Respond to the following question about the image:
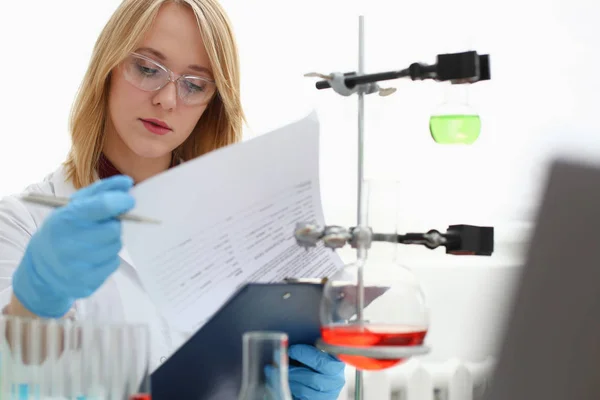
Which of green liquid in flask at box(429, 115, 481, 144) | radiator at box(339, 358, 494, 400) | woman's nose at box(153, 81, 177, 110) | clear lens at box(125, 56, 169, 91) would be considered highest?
clear lens at box(125, 56, 169, 91)

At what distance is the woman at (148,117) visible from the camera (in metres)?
1.54

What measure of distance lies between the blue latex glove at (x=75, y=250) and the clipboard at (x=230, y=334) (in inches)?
6.2

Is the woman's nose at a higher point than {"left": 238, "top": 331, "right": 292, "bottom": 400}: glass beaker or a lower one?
higher

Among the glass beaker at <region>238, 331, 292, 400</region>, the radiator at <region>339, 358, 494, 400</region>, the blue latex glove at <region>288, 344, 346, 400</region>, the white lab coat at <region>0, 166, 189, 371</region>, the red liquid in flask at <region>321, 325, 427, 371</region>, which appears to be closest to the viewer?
the glass beaker at <region>238, 331, 292, 400</region>

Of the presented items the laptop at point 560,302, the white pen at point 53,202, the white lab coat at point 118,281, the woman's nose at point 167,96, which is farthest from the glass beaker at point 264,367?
the woman's nose at point 167,96

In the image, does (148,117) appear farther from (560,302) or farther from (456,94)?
(560,302)

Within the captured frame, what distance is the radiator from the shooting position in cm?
275


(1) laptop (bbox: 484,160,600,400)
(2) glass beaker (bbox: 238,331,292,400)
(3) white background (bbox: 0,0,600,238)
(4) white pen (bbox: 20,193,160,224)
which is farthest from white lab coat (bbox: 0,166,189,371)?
(3) white background (bbox: 0,0,600,238)

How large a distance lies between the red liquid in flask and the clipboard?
0.15ft

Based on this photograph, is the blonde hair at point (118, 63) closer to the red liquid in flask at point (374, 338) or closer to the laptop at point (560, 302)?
the red liquid in flask at point (374, 338)

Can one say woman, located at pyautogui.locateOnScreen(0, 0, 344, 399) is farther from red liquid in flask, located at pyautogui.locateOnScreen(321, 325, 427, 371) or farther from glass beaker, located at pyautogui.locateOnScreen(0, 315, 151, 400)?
glass beaker, located at pyautogui.locateOnScreen(0, 315, 151, 400)

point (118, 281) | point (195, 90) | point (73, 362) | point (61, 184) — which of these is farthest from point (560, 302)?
point (61, 184)

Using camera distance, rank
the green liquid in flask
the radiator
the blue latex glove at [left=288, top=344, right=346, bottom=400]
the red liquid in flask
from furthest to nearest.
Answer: the radiator
the blue latex glove at [left=288, top=344, right=346, bottom=400]
the green liquid in flask
the red liquid in flask

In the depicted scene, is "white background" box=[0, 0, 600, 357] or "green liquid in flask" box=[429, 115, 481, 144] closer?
"green liquid in flask" box=[429, 115, 481, 144]
